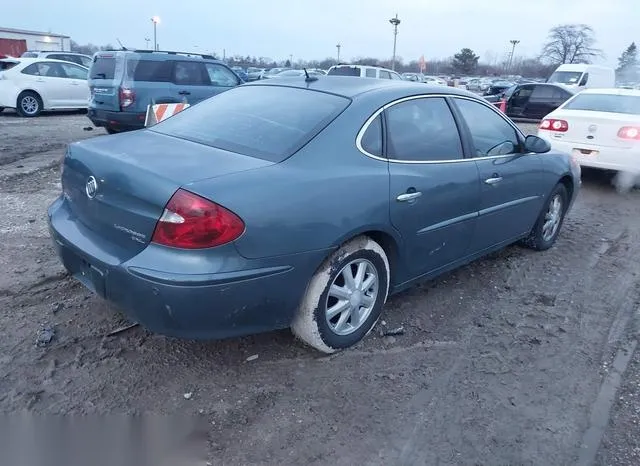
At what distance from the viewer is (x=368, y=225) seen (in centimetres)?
307

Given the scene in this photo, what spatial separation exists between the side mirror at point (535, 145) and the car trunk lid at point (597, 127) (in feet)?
12.0

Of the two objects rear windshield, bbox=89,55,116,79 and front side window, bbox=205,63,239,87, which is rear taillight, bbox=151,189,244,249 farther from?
front side window, bbox=205,63,239,87

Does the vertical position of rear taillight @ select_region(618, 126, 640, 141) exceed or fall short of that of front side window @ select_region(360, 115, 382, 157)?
it falls short

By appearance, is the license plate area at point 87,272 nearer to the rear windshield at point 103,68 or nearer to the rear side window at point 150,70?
the rear side window at point 150,70

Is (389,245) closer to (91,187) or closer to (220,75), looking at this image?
(91,187)

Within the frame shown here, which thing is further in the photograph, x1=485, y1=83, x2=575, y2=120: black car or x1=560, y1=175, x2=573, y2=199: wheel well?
x1=485, y1=83, x2=575, y2=120: black car

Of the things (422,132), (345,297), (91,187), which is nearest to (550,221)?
(422,132)

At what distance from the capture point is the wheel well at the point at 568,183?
17.1ft

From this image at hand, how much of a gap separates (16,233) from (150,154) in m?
2.81

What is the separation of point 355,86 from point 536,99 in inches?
559

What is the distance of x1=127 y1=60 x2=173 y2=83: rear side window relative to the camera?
9969 millimetres

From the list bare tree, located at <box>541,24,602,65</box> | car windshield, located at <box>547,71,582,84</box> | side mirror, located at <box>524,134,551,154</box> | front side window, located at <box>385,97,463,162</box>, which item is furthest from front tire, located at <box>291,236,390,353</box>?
bare tree, located at <box>541,24,602,65</box>

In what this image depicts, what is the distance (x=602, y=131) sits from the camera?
761 cm

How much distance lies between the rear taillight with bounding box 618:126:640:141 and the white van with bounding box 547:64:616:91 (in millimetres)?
15461
